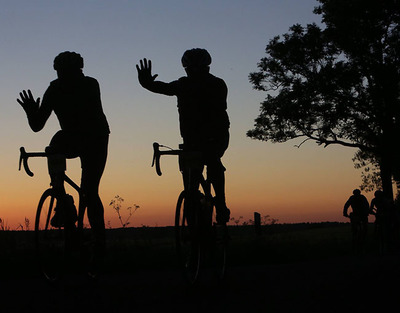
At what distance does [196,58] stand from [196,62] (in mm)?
45

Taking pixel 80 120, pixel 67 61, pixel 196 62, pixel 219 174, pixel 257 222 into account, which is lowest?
pixel 219 174

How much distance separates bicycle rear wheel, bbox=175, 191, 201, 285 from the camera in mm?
6957

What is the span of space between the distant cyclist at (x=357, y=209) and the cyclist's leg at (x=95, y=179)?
14.4 meters

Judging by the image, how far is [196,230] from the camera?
7227mm

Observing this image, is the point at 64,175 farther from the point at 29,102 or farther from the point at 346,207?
the point at 346,207

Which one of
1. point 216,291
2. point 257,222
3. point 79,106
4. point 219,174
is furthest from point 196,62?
point 257,222

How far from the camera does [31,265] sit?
10.8m

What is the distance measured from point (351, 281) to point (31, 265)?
4851 mm

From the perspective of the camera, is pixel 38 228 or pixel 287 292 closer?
pixel 287 292

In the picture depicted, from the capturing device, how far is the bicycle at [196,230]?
278 inches

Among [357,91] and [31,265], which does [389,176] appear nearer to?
[357,91]

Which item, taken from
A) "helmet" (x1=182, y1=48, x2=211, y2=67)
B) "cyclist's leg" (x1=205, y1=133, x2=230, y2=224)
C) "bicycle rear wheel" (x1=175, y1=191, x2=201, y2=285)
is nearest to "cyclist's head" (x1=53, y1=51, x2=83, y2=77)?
"helmet" (x1=182, y1=48, x2=211, y2=67)

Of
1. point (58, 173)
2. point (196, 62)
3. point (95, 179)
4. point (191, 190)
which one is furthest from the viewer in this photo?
point (95, 179)

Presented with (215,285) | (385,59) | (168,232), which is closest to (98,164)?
(215,285)
